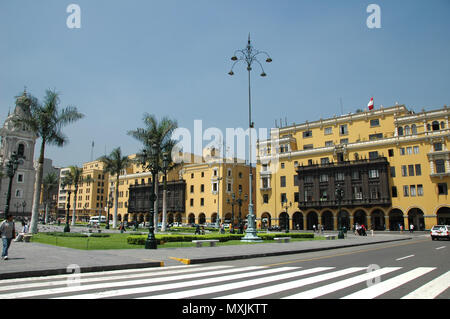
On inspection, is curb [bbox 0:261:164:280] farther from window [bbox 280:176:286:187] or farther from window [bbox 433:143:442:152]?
window [bbox 280:176:286:187]

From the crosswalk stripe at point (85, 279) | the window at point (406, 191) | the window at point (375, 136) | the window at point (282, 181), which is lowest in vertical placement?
the crosswalk stripe at point (85, 279)

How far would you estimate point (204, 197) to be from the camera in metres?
74.5

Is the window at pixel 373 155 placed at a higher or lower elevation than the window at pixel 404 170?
higher

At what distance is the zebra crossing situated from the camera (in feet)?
21.6

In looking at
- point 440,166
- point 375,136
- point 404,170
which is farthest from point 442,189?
point 375,136

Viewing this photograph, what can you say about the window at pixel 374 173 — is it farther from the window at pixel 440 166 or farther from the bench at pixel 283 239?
the bench at pixel 283 239

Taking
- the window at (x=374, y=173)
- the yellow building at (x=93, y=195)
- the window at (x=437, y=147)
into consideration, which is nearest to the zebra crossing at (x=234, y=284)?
the window at (x=437, y=147)

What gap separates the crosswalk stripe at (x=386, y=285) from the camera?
6.51 meters

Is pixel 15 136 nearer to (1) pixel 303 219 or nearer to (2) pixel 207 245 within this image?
(1) pixel 303 219

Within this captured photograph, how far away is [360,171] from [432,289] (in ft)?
169

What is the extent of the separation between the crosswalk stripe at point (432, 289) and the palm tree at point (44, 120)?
2607 cm

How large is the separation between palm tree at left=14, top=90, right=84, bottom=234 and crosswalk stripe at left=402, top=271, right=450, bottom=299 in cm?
2607

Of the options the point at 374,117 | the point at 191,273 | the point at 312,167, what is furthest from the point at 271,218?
the point at 191,273

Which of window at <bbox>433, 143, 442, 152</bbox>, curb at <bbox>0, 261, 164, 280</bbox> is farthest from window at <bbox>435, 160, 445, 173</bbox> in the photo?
curb at <bbox>0, 261, 164, 280</bbox>
